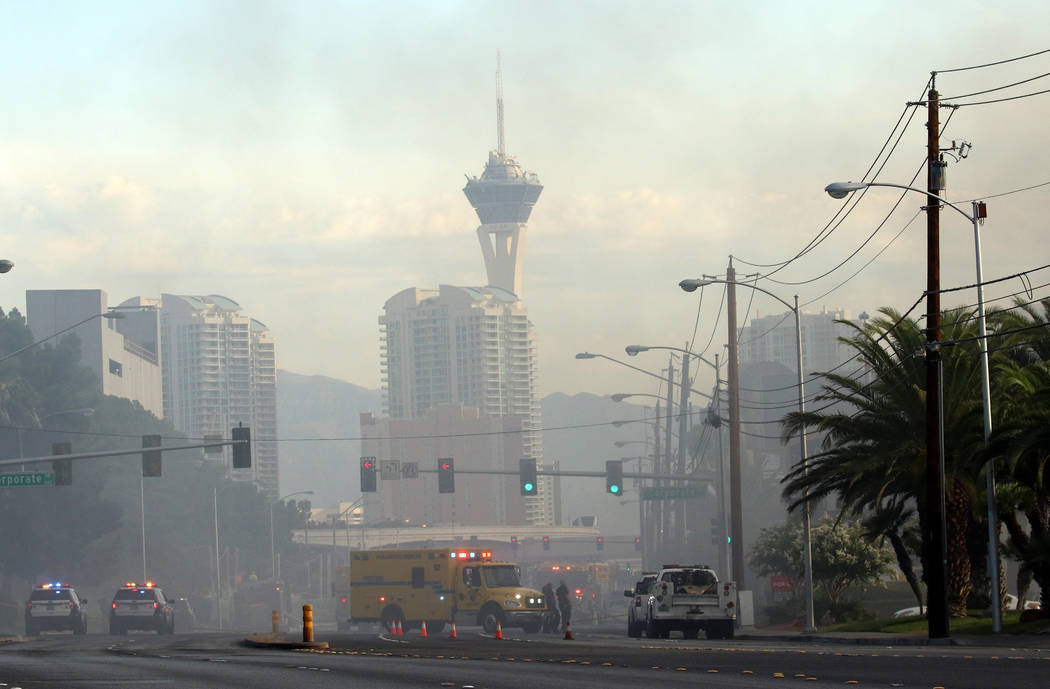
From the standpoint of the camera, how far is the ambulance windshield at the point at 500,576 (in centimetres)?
5438

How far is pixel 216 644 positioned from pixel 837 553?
929 inches

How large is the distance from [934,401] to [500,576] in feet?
77.6

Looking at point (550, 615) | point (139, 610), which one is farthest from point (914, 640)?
point (139, 610)

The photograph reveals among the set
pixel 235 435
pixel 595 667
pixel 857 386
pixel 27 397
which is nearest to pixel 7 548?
pixel 27 397

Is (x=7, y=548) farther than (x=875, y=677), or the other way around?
(x=7, y=548)

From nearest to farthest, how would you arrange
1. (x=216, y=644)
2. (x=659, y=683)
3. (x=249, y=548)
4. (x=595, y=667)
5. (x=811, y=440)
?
(x=659, y=683), (x=595, y=667), (x=216, y=644), (x=811, y=440), (x=249, y=548)

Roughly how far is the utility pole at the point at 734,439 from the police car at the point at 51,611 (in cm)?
2465

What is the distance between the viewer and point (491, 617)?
174 feet

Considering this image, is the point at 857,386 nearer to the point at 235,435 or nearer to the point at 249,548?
the point at 235,435

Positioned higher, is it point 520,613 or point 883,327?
point 883,327

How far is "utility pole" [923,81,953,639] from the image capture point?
34.4 m

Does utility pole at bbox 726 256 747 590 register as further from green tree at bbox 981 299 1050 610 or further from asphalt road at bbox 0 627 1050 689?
asphalt road at bbox 0 627 1050 689

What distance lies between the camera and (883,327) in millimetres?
41688

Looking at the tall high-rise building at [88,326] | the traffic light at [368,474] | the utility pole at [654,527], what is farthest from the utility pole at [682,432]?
the tall high-rise building at [88,326]
